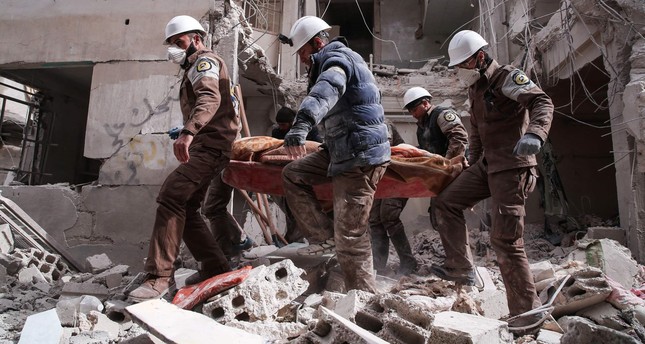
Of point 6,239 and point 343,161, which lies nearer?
point 343,161

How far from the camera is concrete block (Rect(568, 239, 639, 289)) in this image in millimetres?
3799

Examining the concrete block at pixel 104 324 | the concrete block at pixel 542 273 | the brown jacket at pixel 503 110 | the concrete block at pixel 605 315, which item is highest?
the brown jacket at pixel 503 110

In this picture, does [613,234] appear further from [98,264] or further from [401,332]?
[98,264]

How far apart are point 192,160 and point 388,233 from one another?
2.26 m

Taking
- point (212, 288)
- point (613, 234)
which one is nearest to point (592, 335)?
point (212, 288)

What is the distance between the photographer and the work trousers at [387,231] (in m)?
4.23

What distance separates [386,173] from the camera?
3.17 metres

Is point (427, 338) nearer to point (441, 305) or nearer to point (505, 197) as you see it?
point (441, 305)

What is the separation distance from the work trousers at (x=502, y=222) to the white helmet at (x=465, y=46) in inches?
29.7

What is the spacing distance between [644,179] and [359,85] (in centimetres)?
364

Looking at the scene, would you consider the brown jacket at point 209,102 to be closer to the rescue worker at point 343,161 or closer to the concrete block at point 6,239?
the rescue worker at point 343,161

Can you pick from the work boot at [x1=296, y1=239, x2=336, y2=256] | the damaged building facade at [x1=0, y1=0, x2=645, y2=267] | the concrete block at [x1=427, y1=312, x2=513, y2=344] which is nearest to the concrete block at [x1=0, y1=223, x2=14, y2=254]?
the damaged building facade at [x1=0, y1=0, x2=645, y2=267]

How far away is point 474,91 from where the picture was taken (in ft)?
9.89

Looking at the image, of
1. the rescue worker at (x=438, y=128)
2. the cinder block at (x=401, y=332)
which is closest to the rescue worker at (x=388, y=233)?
the rescue worker at (x=438, y=128)
